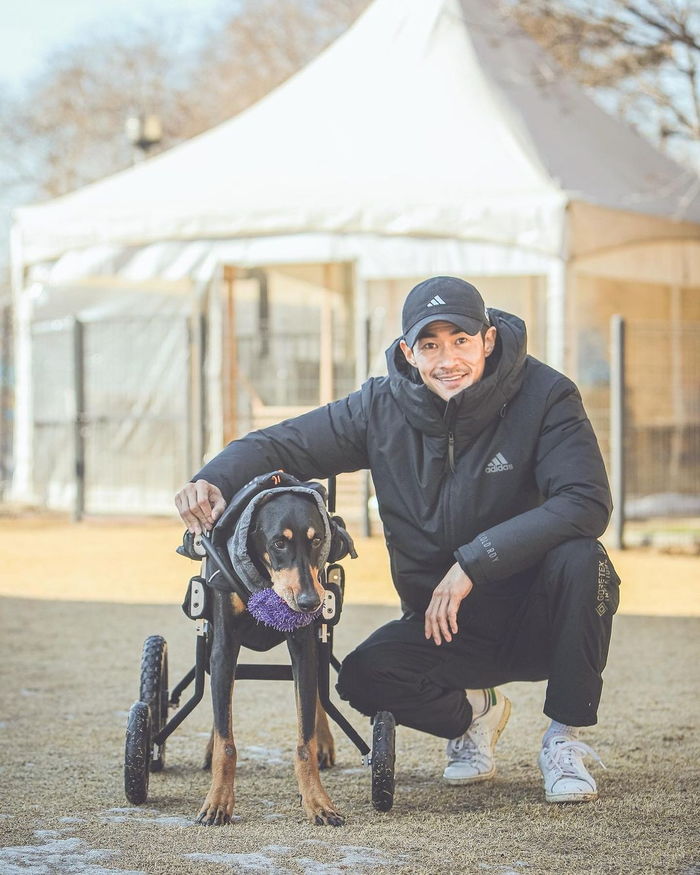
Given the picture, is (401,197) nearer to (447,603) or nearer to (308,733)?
(447,603)

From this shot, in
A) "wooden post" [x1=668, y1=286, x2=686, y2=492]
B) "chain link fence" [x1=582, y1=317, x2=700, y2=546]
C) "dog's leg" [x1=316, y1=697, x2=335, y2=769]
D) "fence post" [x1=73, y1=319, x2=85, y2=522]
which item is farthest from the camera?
"fence post" [x1=73, y1=319, x2=85, y2=522]

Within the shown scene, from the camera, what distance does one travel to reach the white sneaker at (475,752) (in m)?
3.83

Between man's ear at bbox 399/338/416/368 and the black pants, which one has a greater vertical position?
man's ear at bbox 399/338/416/368

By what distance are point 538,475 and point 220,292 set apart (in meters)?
8.79

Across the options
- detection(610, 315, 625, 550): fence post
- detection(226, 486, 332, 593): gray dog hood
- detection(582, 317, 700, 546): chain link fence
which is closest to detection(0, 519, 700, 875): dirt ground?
detection(226, 486, 332, 593): gray dog hood

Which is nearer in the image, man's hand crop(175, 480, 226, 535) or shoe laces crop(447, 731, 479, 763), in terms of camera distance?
man's hand crop(175, 480, 226, 535)

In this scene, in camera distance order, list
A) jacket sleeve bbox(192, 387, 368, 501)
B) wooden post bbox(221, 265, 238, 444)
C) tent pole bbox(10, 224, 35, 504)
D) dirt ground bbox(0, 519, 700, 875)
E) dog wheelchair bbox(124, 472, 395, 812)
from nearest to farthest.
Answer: dirt ground bbox(0, 519, 700, 875) < dog wheelchair bbox(124, 472, 395, 812) < jacket sleeve bbox(192, 387, 368, 501) < wooden post bbox(221, 265, 238, 444) < tent pole bbox(10, 224, 35, 504)

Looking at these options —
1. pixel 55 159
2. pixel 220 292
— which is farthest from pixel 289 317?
pixel 55 159

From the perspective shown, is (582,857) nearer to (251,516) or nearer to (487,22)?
(251,516)

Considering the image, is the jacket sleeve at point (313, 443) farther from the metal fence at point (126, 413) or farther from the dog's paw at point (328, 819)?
the metal fence at point (126, 413)

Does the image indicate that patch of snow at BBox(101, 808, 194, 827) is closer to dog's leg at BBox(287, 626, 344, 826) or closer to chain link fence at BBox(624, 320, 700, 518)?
dog's leg at BBox(287, 626, 344, 826)

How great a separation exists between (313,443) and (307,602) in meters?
0.70

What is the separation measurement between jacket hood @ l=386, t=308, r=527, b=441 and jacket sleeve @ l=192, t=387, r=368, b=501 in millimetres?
167

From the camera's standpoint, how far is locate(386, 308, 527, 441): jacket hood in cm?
363
